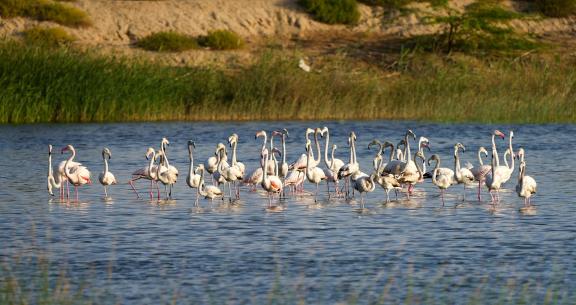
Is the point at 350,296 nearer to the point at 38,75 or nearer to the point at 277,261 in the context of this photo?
the point at 277,261

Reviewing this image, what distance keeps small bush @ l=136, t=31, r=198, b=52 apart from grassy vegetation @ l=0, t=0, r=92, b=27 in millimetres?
2700

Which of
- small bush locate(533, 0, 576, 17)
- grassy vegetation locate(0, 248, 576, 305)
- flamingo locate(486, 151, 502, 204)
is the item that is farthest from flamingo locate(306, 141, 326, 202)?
small bush locate(533, 0, 576, 17)

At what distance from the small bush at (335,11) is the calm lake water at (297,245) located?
31110 millimetres

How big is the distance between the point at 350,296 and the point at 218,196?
8742mm

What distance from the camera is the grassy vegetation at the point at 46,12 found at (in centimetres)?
5172

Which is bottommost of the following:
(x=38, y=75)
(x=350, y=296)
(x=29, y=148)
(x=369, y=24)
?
(x=350, y=296)

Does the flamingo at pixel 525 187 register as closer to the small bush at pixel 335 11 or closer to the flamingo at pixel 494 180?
the flamingo at pixel 494 180

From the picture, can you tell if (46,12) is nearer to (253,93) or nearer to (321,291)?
(253,93)

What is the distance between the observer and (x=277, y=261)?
14.1 metres

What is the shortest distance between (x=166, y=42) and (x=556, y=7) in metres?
17.2

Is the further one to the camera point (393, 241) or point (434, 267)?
point (393, 241)

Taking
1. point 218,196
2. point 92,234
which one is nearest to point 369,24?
point 218,196

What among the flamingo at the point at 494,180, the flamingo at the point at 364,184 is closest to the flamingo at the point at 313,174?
the flamingo at the point at 364,184

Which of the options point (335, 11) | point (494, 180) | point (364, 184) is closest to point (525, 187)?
point (494, 180)
